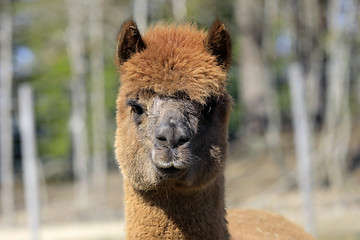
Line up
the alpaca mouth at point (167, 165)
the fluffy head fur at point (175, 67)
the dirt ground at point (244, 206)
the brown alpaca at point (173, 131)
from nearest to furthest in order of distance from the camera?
1. the alpaca mouth at point (167, 165)
2. the brown alpaca at point (173, 131)
3. the fluffy head fur at point (175, 67)
4. the dirt ground at point (244, 206)

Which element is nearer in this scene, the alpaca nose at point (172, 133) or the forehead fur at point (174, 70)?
the alpaca nose at point (172, 133)

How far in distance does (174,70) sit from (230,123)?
671 cm

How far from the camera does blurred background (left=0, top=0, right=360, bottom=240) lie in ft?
33.3

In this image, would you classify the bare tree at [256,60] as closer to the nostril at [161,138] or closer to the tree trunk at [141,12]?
the tree trunk at [141,12]

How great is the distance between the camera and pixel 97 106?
16.8 meters

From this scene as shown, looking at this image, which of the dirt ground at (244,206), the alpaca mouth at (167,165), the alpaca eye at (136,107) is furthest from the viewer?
the dirt ground at (244,206)

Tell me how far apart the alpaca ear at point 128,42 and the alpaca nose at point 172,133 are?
Result: 0.69 meters

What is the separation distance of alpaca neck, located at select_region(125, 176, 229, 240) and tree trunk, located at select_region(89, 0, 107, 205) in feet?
37.6

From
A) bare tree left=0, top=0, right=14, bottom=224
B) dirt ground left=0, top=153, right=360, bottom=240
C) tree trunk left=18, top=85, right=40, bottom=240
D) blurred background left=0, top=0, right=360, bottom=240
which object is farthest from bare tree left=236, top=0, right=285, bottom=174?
tree trunk left=18, top=85, right=40, bottom=240

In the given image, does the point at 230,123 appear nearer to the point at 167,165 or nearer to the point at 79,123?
the point at 79,123

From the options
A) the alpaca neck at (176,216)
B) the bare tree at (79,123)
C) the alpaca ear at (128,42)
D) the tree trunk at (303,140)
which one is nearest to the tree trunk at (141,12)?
the bare tree at (79,123)

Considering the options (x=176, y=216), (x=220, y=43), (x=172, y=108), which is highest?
(x=220, y=43)

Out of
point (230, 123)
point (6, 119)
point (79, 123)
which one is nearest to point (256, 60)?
point (79, 123)

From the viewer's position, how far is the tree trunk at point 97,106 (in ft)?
51.1
